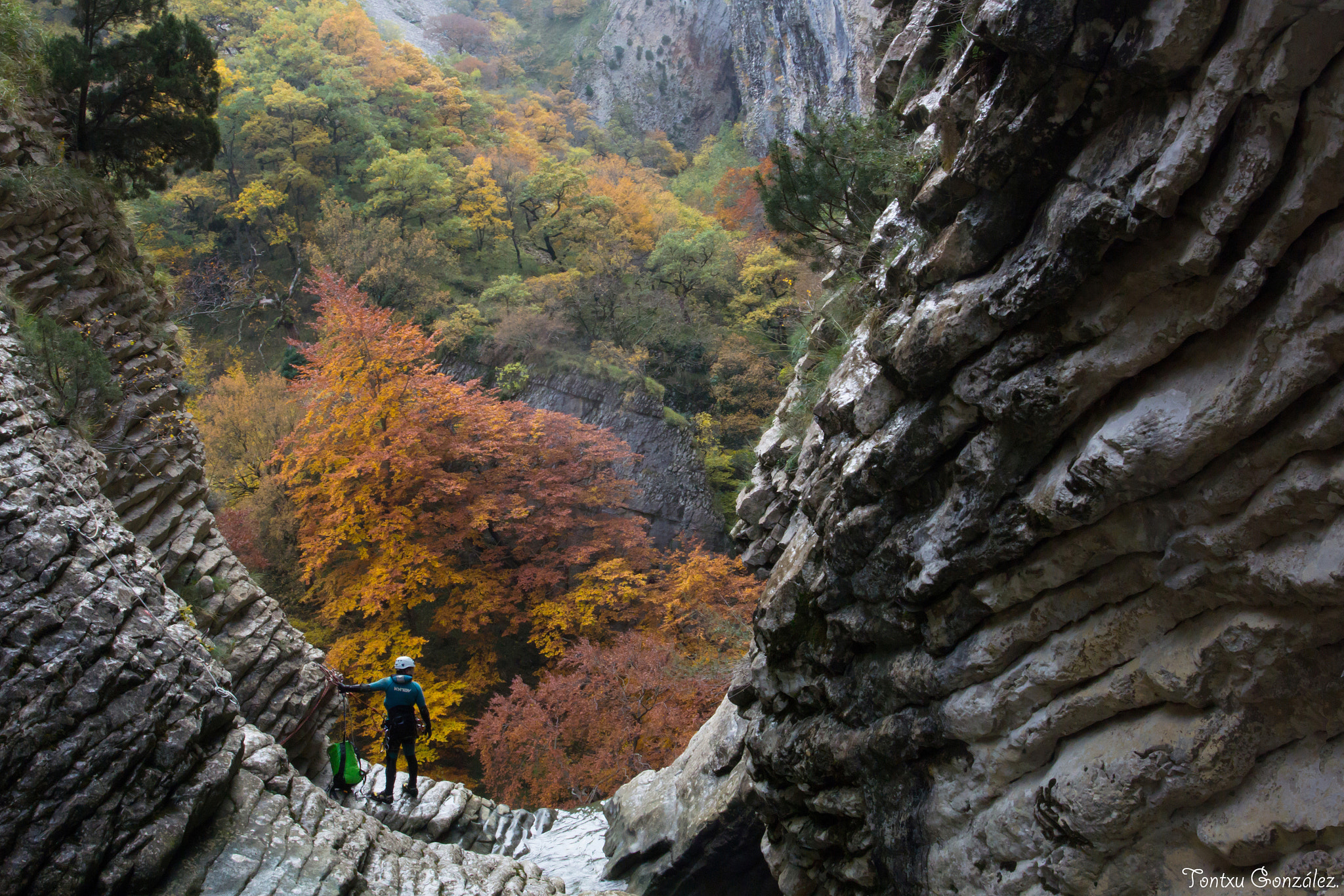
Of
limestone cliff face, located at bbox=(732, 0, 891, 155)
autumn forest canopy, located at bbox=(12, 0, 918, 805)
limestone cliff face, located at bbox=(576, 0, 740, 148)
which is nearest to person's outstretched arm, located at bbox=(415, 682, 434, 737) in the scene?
autumn forest canopy, located at bbox=(12, 0, 918, 805)

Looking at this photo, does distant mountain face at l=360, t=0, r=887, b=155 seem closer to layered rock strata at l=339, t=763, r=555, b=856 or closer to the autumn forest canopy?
the autumn forest canopy

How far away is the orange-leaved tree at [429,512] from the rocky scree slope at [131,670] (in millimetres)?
4246

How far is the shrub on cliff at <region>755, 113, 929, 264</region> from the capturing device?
25.5 feet

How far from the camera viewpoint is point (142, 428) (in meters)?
7.90

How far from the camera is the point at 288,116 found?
2497 centimetres

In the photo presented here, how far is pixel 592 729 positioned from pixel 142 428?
24.7ft

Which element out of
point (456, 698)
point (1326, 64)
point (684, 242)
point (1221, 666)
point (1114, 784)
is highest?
point (1326, 64)

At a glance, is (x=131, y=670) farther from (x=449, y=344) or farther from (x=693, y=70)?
(x=693, y=70)

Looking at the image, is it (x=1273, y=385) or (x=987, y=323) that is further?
(x=987, y=323)

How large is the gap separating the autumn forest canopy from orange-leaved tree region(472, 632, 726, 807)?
0.17ft

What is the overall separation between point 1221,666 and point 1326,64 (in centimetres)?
256

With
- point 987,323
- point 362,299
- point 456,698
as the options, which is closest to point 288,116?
point 362,299

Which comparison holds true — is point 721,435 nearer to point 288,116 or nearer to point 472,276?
point 472,276

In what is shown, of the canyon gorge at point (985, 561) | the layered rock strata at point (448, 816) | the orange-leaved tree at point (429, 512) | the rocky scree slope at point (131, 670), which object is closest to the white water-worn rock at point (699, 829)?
the canyon gorge at point (985, 561)
